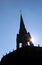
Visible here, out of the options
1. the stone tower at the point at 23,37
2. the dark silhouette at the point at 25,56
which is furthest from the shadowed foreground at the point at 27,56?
the stone tower at the point at 23,37

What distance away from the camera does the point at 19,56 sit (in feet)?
157

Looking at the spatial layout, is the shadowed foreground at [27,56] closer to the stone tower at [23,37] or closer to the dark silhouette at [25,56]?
the dark silhouette at [25,56]

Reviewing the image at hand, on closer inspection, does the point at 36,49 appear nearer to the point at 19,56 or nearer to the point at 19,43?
the point at 19,56

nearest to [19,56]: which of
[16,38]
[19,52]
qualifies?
[19,52]

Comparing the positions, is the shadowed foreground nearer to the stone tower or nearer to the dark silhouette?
the dark silhouette

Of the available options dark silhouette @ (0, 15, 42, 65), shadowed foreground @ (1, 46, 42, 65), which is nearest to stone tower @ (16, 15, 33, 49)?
dark silhouette @ (0, 15, 42, 65)

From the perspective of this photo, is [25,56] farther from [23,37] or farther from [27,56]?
[23,37]

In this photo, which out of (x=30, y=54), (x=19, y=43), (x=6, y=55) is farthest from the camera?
(x=19, y=43)

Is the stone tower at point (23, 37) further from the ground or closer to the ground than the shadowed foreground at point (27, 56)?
further from the ground

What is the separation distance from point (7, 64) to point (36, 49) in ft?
22.0

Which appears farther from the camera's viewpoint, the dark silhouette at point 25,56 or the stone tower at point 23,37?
the stone tower at point 23,37

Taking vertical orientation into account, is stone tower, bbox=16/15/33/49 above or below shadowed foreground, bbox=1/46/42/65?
above

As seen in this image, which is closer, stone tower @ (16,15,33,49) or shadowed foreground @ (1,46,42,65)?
shadowed foreground @ (1,46,42,65)

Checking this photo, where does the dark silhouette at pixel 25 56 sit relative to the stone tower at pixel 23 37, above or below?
below
